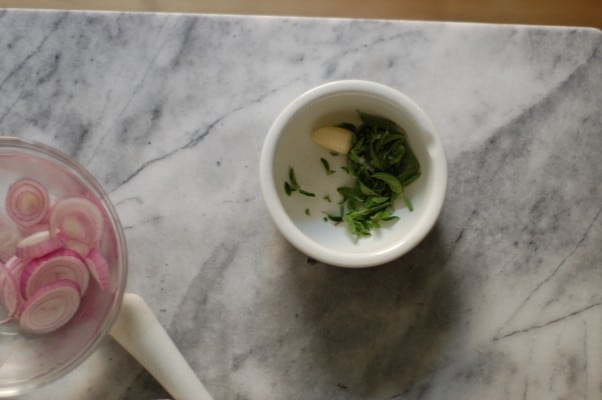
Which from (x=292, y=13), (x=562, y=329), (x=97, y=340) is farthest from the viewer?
(x=292, y=13)

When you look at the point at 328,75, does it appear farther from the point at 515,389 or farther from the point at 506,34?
the point at 515,389

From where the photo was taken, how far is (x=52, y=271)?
27.5 inches

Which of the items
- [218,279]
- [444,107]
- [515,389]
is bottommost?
[515,389]

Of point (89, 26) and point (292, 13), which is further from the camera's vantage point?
point (292, 13)

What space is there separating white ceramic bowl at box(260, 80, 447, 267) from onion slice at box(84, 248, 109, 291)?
0.57 ft

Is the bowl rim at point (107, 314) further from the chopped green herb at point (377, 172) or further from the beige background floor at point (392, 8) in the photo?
the beige background floor at point (392, 8)

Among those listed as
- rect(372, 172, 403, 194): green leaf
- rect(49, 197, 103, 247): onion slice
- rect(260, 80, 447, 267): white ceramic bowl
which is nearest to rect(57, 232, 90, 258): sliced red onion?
rect(49, 197, 103, 247): onion slice

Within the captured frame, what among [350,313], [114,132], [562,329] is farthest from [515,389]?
[114,132]

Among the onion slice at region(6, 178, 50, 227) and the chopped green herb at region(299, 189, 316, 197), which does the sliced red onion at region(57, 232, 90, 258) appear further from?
the chopped green herb at region(299, 189, 316, 197)

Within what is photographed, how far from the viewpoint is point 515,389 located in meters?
0.80

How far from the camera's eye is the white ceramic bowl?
72 cm

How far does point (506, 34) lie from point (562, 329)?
1.13 ft

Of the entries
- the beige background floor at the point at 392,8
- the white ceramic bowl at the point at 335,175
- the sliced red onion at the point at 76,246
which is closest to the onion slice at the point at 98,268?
the sliced red onion at the point at 76,246

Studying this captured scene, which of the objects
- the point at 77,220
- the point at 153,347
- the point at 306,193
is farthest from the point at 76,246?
the point at 306,193
